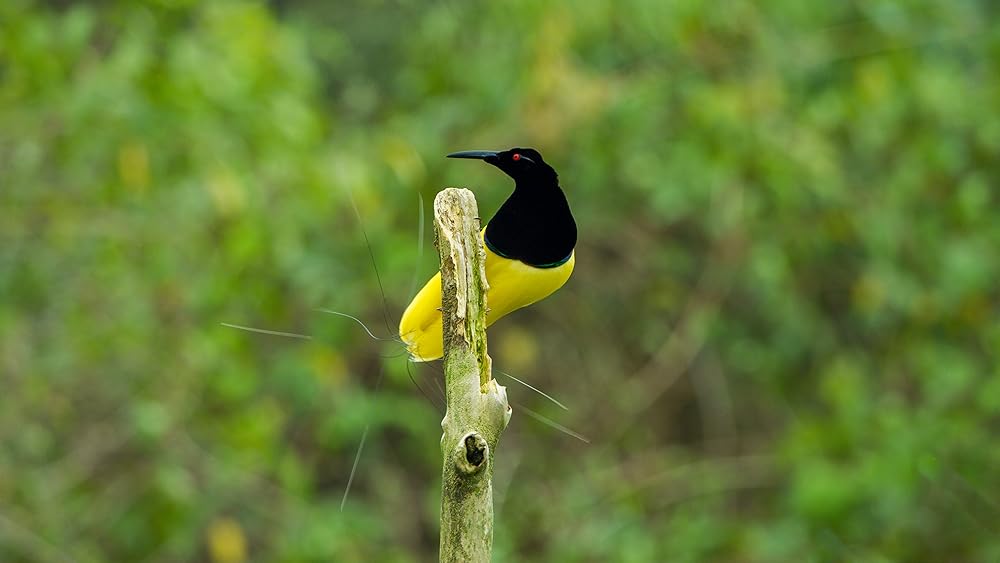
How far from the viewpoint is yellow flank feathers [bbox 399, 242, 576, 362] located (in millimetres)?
1602

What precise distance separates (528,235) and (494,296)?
4.2 inches

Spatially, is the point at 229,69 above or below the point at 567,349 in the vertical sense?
above

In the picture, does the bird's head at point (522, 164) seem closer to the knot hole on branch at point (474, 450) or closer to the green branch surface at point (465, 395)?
the green branch surface at point (465, 395)

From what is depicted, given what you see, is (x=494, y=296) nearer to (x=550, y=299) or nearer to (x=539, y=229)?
(x=539, y=229)

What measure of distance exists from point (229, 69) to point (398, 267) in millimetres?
931

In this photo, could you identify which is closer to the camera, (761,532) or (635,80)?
(761,532)

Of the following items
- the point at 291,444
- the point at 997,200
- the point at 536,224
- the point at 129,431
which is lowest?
the point at 291,444

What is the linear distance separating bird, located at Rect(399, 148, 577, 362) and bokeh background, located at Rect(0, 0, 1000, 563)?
2.12 m

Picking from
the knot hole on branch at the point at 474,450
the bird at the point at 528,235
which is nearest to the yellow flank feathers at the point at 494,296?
the bird at the point at 528,235

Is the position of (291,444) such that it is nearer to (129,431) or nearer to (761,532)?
(129,431)

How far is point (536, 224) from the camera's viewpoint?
1582 millimetres

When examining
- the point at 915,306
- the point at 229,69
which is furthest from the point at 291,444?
the point at 915,306

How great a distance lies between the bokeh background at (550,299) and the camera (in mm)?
Result: 4164

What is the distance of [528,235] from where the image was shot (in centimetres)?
158
